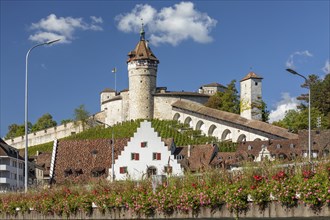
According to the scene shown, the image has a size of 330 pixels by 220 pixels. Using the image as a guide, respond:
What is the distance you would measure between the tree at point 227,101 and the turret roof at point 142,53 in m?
13.4

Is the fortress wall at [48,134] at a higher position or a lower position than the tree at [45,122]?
lower

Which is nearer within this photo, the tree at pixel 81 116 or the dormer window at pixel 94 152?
the dormer window at pixel 94 152

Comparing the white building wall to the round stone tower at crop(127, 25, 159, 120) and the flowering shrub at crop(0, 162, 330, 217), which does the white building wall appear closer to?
the flowering shrub at crop(0, 162, 330, 217)

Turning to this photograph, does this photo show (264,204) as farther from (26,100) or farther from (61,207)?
(26,100)

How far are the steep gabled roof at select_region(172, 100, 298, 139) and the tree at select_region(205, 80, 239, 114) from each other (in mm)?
3319

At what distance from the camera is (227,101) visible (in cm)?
12875

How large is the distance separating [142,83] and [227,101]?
54.5 ft

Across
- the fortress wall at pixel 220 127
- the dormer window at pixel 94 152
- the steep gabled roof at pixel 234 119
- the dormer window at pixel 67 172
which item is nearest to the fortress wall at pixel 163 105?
the steep gabled roof at pixel 234 119

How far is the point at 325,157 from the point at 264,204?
183 cm

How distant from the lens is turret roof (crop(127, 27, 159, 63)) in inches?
5079

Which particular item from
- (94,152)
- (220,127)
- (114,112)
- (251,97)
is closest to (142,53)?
(114,112)

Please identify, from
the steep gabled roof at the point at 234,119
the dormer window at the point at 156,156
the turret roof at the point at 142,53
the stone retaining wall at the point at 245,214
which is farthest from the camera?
the turret roof at the point at 142,53

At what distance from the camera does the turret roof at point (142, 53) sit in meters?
129

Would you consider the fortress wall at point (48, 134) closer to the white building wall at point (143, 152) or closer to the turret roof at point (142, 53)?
the turret roof at point (142, 53)
